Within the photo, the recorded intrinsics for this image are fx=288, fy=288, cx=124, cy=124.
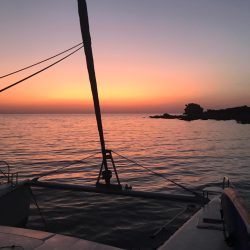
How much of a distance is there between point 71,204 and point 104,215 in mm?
2582

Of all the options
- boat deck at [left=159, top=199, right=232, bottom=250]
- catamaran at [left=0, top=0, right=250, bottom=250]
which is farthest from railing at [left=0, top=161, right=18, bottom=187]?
boat deck at [left=159, top=199, right=232, bottom=250]

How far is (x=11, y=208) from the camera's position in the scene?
1180cm

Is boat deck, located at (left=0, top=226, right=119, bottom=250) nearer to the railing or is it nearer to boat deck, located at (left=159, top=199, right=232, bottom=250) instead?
boat deck, located at (left=159, top=199, right=232, bottom=250)

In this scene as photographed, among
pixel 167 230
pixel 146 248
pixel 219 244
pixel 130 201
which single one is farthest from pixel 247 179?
pixel 219 244

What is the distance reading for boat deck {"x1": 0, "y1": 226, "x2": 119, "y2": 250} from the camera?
16.7 feet

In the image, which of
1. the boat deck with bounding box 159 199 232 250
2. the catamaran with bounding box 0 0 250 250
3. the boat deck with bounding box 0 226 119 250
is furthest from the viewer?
the boat deck with bounding box 159 199 232 250

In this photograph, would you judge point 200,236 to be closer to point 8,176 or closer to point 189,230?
point 189,230

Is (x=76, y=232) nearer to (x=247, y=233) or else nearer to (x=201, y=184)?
(x=247, y=233)

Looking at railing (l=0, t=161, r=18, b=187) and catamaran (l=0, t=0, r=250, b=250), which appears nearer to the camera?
catamaran (l=0, t=0, r=250, b=250)

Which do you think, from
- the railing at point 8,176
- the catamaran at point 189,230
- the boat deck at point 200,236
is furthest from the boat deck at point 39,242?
the railing at point 8,176

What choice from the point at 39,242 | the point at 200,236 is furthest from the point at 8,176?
the point at 200,236

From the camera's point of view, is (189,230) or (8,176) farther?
(8,176)

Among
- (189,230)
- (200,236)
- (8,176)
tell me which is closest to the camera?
(200,236)

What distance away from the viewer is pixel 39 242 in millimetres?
5254
